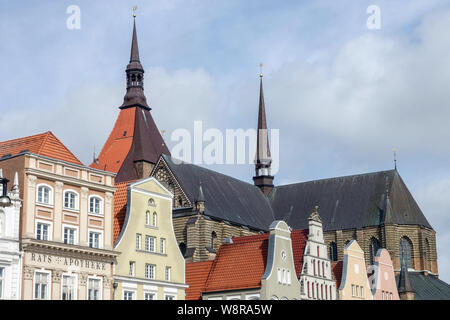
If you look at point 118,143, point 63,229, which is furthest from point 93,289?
point 118,143

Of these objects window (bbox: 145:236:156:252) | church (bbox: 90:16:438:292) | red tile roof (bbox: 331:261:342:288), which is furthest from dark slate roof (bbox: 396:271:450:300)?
window (bbox: 145:236:156:252)

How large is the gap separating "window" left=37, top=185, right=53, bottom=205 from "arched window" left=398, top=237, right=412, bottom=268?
171ft

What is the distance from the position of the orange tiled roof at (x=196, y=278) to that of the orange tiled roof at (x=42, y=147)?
42.0ft

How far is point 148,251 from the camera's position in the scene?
159 ft

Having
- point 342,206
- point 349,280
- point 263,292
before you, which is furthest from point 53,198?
point 342,206

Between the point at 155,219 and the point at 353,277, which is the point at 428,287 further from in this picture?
the point at 155,219

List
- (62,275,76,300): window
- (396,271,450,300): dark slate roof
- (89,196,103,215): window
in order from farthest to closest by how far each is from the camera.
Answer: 1. (396,271,450,300): dark slate roof
2. (89,196,103,215): window
3. (62,275,76,300): window

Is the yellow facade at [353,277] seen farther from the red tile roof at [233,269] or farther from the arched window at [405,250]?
the arched window at [405,250]

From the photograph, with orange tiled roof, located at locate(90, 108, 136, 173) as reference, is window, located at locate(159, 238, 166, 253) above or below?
below

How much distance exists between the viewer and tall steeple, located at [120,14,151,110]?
11096 cm

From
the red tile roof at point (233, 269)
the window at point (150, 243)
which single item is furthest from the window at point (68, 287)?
the red tile roof at point (233, 269)

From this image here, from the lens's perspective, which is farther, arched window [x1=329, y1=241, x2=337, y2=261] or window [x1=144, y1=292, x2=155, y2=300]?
arched window [x1=329, y1=241, x2=337, y2=261]

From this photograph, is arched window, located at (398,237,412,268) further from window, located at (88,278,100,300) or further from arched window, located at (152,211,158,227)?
window, located at (88,278,100,300)
